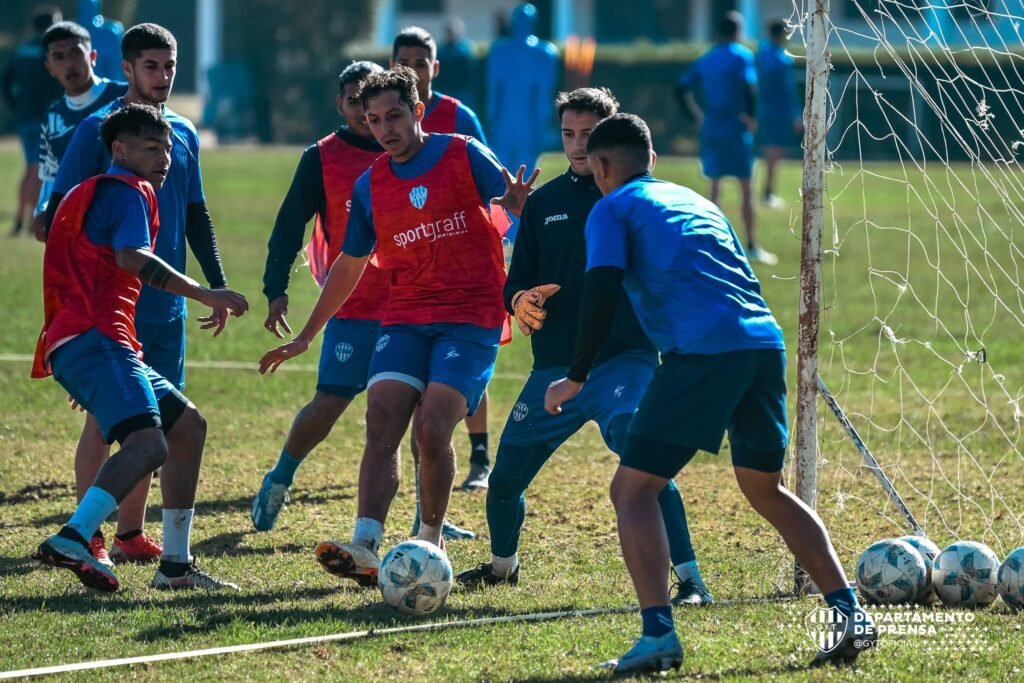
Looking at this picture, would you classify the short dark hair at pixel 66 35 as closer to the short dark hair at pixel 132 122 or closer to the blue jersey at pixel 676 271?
the short dark hair at pixel 132 122

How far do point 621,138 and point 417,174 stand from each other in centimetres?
151

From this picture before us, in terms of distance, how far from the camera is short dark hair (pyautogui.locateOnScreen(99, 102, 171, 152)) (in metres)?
6.05

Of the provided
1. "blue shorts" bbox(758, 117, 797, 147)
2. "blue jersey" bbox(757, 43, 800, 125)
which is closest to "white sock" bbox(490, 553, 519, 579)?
"blue shorts" bbox(758, 117, 797, 147)

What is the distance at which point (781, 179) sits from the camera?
28.6 metres

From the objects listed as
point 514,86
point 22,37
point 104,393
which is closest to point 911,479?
point 104,393

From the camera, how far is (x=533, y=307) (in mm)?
5766

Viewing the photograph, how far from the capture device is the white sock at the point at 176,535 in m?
6.17

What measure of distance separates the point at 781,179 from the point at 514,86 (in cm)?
1249

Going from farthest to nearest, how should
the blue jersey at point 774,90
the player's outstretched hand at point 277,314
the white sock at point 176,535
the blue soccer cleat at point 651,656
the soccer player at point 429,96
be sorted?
the blue jersey at point 774,90 < the soccer player at point 429,96 < the player's outstretched hand at point 277,314 < the white sock at point 176,535 < the blue soccer cleat at point 651,656

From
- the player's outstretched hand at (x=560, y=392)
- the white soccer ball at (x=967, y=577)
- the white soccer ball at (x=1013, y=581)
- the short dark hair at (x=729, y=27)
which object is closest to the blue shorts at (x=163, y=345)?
the player's outstretched hand at (x=560, y=392)

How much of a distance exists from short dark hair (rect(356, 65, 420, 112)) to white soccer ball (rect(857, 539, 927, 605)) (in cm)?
265

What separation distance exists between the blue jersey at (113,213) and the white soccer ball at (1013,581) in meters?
3.58

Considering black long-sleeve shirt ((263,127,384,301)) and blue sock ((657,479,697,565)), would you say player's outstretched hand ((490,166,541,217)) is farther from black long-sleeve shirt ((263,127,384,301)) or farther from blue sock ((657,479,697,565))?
blue sock ((657,479,697,565))

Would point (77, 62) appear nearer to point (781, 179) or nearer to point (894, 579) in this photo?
point (894, 579)
